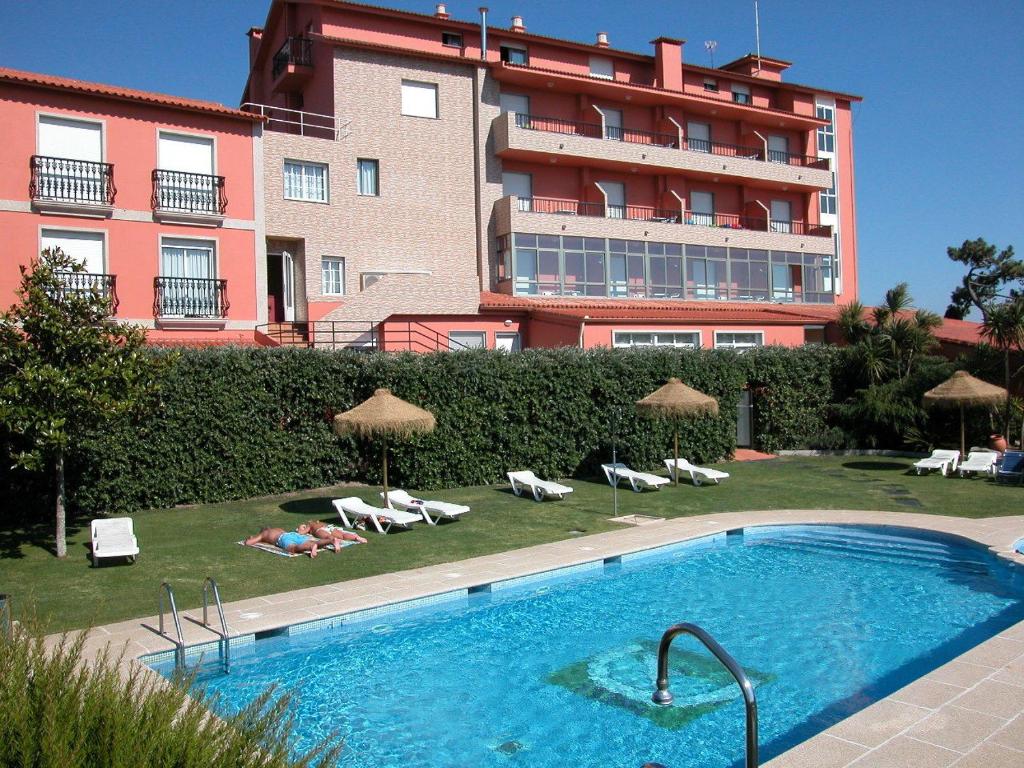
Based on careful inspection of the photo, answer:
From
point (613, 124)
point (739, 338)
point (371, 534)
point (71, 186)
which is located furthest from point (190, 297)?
point (613, 124)

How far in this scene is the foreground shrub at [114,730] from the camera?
4.00m

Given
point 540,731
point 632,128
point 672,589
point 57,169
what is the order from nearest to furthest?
point 540,731 < point 672,589 < point 57,169 < point 632,128

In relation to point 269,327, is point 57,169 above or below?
above

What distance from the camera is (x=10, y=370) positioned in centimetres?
1359

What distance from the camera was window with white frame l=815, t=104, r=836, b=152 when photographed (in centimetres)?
4516

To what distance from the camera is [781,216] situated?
1690 inches

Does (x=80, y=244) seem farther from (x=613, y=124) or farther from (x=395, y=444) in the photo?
(x=613, y=124)

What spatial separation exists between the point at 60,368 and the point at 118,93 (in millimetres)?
12974

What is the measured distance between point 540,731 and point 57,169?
825 inches

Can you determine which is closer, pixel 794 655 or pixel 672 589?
pixel 794 655

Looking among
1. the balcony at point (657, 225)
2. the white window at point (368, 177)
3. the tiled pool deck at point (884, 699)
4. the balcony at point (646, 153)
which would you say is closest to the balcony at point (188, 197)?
the white window at point (368, 177)

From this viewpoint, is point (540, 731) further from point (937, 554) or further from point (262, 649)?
point (937, 554)

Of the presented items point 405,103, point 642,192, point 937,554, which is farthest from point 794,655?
point 642,192

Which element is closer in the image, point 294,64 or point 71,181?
point 71,181
